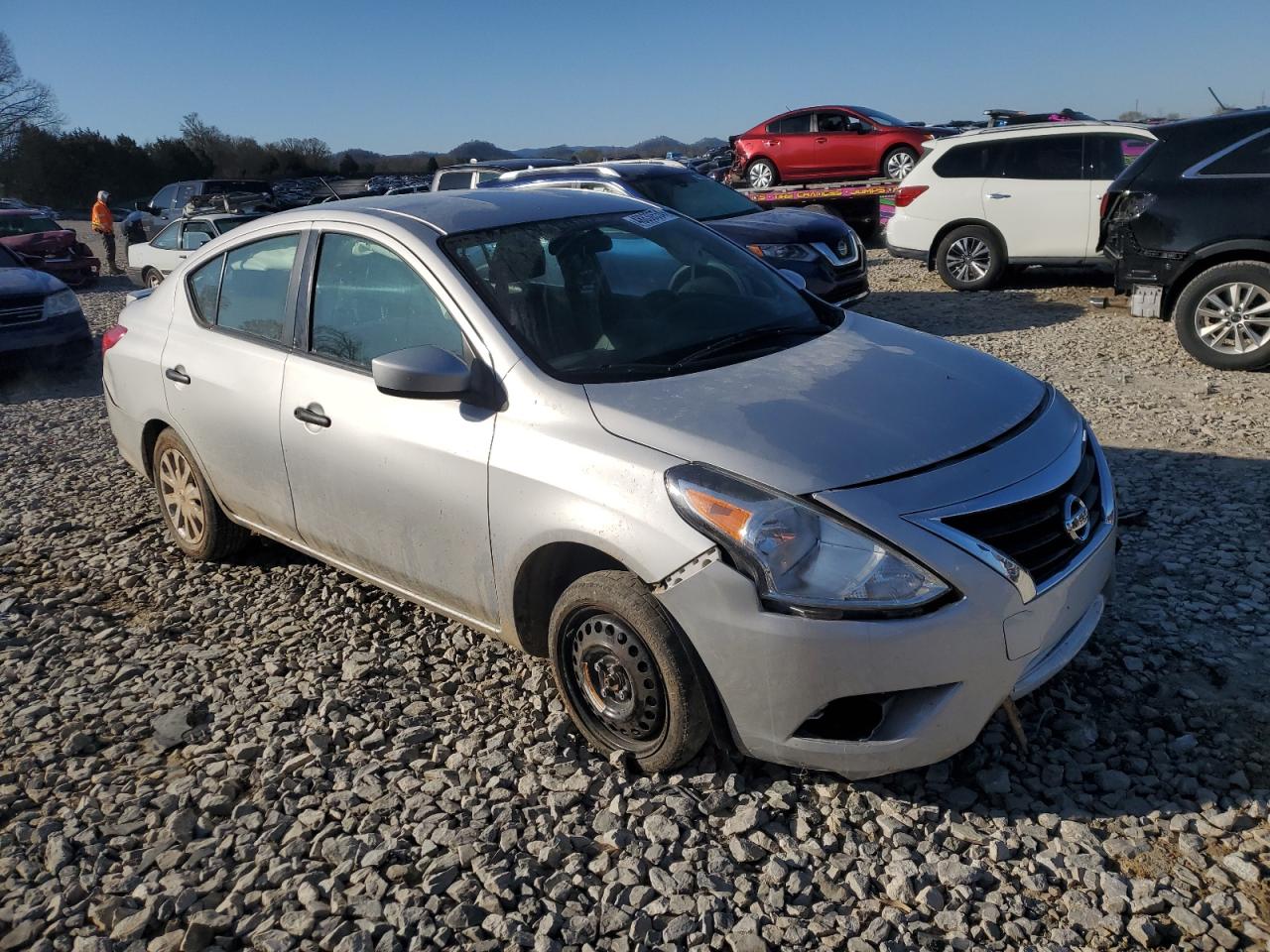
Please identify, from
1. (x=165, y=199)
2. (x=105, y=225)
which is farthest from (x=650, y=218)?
(x=165, y=199)

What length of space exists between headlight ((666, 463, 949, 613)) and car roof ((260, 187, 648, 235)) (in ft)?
5.72

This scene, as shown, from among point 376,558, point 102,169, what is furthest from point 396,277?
point 102,169

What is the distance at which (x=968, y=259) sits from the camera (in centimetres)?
1191

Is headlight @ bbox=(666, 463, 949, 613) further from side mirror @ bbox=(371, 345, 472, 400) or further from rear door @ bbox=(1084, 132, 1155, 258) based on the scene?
rear door @ bbox=(1084, 132, 1155, 258)

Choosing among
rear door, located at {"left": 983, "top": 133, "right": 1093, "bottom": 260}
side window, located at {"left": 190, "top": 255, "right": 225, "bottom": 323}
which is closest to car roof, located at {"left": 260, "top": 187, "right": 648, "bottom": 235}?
side window, located at {"left": 190, "top": 255, "right": 225, "bottom": 323}

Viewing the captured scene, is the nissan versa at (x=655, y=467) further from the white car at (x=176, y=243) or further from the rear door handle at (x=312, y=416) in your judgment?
the white car at (x=176, y=243)

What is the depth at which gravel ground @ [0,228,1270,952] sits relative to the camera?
2.59m

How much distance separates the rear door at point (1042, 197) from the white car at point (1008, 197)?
1 cm

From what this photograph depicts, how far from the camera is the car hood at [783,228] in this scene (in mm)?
9719

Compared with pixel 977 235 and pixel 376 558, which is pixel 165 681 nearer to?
pixel 376 558

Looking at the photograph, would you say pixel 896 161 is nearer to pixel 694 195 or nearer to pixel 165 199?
pixel 694 195

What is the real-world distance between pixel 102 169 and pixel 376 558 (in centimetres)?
6246

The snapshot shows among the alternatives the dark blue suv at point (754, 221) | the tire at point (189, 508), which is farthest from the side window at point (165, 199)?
the tire at point (189, 508)

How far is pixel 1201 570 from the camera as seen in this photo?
4.29 metres
